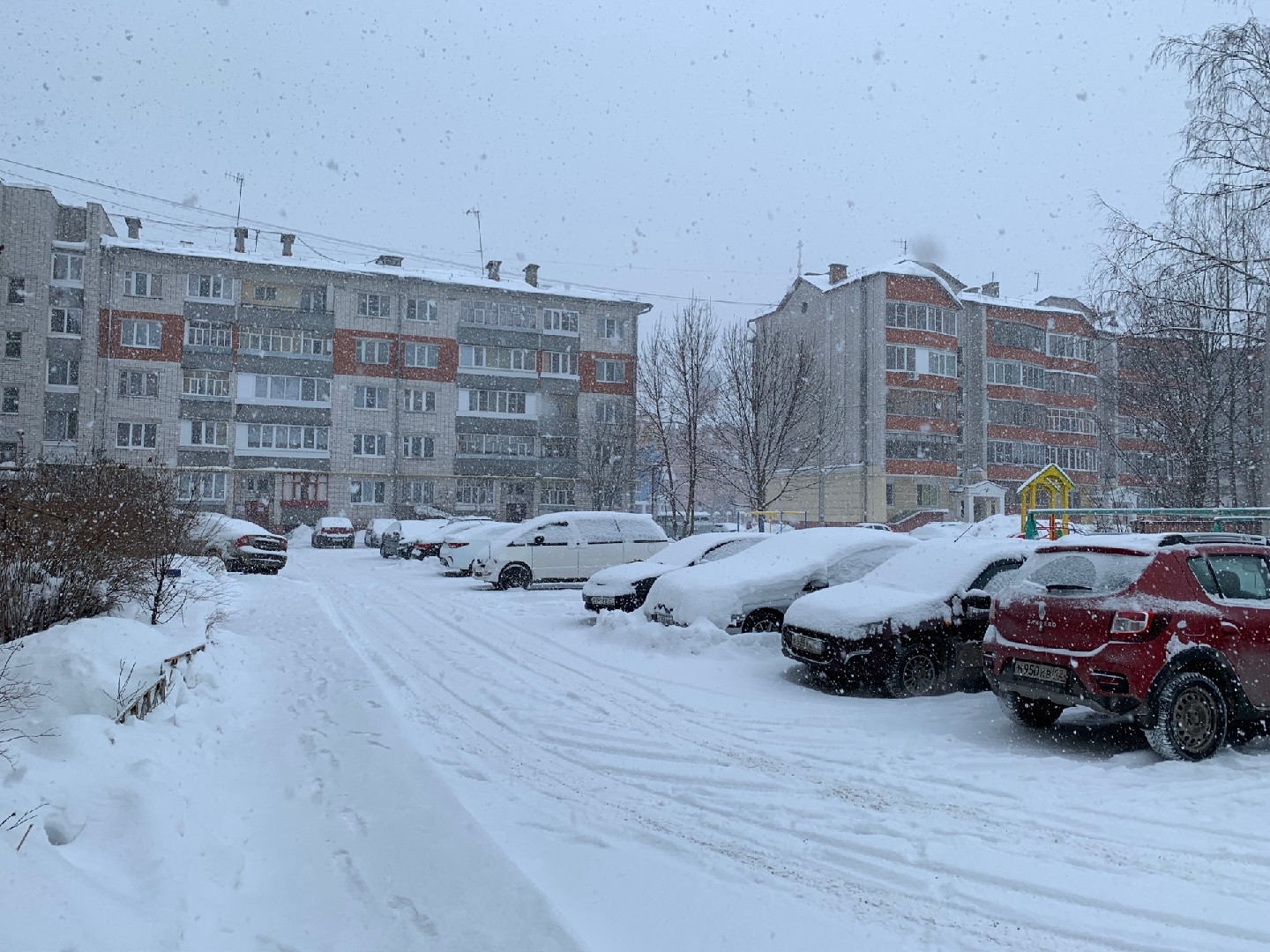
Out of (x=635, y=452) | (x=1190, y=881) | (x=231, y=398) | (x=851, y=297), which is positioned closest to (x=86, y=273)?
(x=231, y=398)

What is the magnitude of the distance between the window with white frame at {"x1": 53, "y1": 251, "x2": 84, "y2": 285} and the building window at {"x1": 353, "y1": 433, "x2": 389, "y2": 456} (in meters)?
14.9

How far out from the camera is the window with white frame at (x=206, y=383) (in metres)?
46.2

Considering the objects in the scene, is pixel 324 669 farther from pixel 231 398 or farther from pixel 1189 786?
pixel 231 398

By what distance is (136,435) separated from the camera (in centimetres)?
4506

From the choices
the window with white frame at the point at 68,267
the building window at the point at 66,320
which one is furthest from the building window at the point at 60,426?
the window with white frame at the point at 68,267

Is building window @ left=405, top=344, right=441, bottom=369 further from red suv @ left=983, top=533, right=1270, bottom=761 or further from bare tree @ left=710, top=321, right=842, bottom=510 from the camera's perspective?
red suv @ left=983, top=533, right=1270, bottom=761

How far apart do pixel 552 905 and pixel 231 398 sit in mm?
47847

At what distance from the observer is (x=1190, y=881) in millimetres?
4391

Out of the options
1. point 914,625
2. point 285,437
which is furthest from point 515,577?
point 285,437

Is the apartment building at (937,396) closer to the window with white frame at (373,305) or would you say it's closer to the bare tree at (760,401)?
the bare tree at (760,401)

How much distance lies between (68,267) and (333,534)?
19.8 metres

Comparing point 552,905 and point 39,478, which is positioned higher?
point 39,478

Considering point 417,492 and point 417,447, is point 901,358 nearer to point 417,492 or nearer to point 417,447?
point 417,447

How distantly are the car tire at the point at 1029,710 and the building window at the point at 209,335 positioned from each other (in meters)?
46.8
